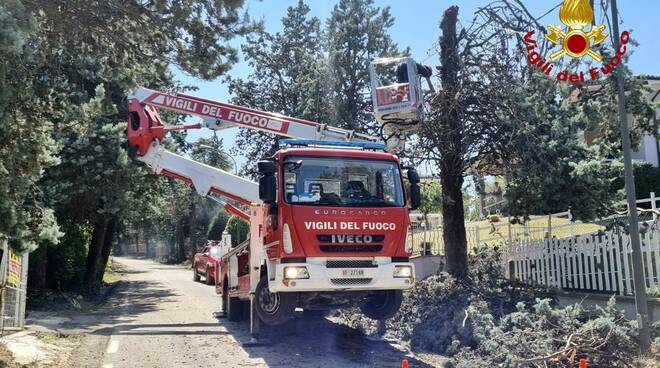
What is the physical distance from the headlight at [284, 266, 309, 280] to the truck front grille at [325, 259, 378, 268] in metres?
0.38

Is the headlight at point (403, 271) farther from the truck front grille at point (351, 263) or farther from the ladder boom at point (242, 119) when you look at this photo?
the ladder boom at point (242, 119)

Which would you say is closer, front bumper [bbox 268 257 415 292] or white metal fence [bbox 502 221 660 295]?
front bumper [bbox 268 257 415 292]

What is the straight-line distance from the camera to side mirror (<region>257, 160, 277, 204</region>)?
29.9 ft

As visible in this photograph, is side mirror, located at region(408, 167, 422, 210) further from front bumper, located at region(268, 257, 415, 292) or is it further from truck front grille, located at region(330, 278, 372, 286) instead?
truck front grille, located at region(330, 278, 372, 286)

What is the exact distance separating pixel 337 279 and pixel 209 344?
3.35 m

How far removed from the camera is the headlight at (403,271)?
30.5ft

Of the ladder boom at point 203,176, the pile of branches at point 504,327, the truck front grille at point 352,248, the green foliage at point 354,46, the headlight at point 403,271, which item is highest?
the green foliage at point 354,46

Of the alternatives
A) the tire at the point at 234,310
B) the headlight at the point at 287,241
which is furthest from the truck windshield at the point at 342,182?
the tire at the point at 234,310

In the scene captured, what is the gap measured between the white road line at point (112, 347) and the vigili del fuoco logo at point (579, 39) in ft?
29.4

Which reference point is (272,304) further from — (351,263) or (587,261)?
(587,261)

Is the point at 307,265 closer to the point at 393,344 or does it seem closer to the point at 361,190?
the point at 361,190

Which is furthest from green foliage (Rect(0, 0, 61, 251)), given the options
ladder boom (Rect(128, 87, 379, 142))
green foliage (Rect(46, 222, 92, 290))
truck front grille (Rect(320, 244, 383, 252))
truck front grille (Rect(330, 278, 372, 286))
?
green foliage (Rect(46, 222, 92, 290))

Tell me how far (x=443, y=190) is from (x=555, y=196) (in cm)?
236

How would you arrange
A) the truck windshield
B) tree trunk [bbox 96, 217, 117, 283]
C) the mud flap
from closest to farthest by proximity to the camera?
the truck windshield
the mud flap
tree trunk [bbox 96, 217, 117, 283]
